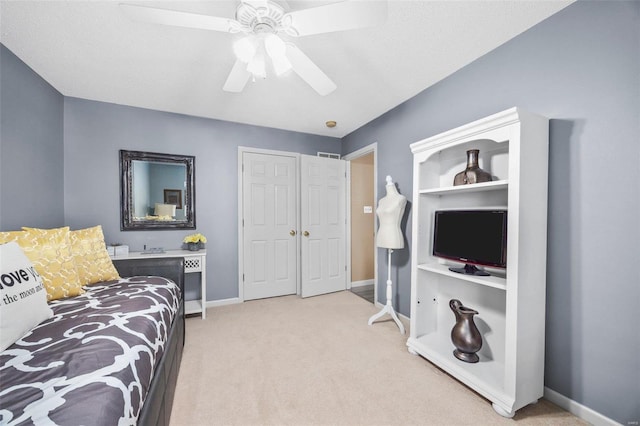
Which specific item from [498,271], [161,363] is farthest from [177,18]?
[498,271]

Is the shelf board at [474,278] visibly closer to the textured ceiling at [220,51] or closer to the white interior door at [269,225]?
the textured ceiling at [220,51]

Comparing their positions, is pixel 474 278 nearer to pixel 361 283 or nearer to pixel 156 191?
pixel 361 283

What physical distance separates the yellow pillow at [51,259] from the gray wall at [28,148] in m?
0.61

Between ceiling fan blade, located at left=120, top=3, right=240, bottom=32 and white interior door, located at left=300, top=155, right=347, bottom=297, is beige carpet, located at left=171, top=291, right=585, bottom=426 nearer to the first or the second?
white interior door, located at left=300, top=155, right=347, bottom=297

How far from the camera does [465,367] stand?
5.88 ft

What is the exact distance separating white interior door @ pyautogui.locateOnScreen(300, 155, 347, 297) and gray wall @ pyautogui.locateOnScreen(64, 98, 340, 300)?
546 millimetres

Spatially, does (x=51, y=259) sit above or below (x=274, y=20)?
below

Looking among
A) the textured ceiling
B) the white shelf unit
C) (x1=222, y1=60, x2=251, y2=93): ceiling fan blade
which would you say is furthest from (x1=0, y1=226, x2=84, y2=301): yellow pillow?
the white shelf unit

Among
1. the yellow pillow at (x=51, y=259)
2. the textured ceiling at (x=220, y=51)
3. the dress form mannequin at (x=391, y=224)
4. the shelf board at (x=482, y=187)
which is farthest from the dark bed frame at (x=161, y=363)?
the shelf board at (x=482, y=187)

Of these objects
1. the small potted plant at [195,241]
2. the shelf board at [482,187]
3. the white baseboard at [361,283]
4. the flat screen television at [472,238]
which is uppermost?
the shelf board at [482,187]

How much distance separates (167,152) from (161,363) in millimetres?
2627

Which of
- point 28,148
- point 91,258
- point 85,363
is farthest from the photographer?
point 28,148

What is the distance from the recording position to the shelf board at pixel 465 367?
1.59 metres

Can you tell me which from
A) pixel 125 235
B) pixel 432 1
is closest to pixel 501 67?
pixel 432 1
